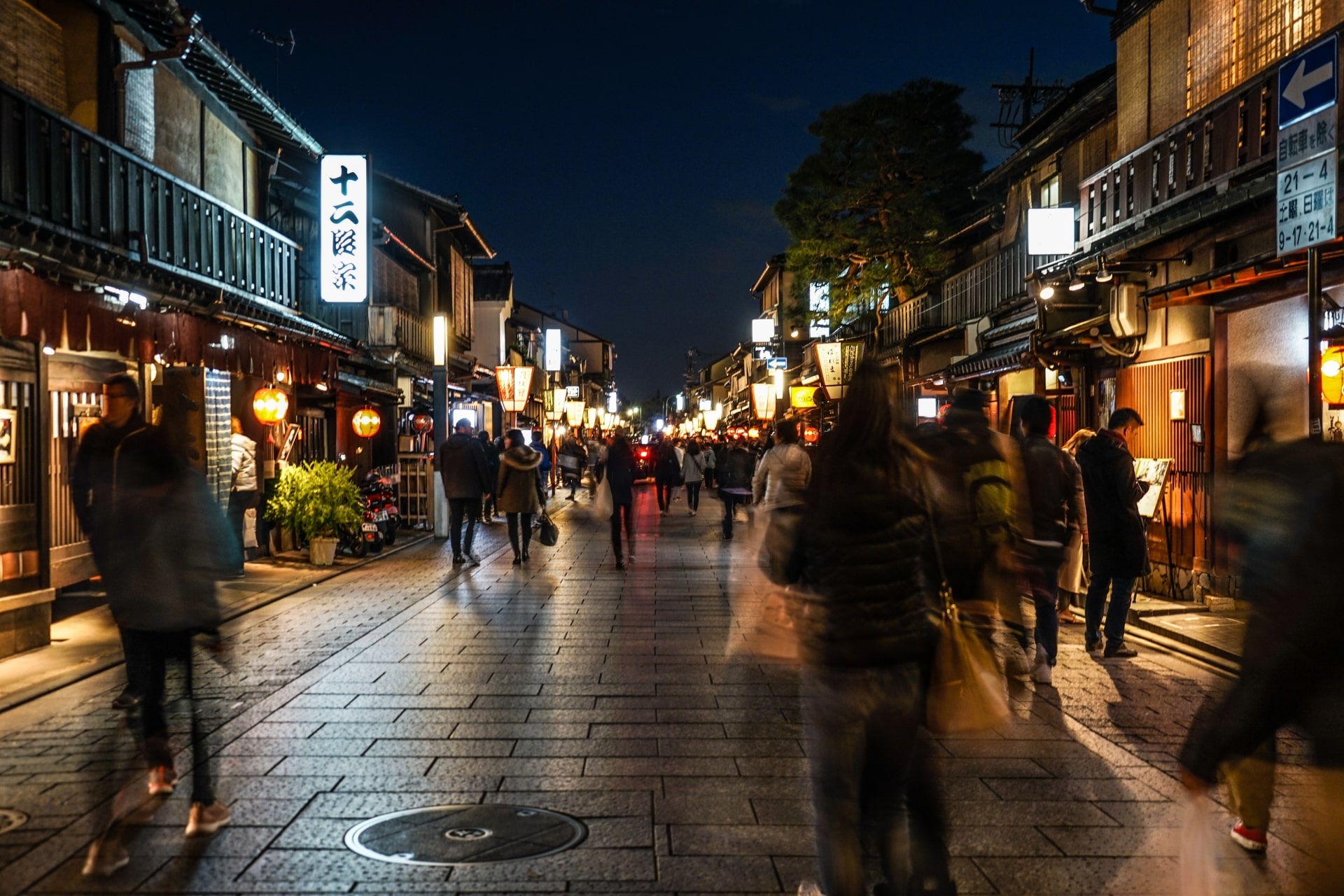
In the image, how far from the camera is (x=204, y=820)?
5.64m

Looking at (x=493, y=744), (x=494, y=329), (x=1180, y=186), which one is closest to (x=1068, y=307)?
(x=1180, y=186)

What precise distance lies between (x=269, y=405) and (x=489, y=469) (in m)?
6.49

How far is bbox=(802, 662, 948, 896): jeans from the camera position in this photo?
3982mm

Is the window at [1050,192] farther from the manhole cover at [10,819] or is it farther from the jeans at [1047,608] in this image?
the manhole cover at [10,819]

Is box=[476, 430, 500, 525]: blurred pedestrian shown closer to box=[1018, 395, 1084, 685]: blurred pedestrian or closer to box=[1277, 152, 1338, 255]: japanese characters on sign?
box=[1018, 395, 1084, 685]: blurred pedestrian

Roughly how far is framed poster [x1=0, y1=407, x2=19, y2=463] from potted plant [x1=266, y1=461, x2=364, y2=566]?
7157 mm

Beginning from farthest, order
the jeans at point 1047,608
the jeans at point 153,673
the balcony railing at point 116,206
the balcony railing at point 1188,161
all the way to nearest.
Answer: the balcony railing at point 1188,161 < the balcony railing at point 116,206 < the jeans at point 1047,608 < the jeans at point 153,673

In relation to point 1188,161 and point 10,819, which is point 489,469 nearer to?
point 1188,161

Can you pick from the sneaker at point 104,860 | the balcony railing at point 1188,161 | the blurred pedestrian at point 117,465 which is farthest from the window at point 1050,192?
the sneaker at point 104,860

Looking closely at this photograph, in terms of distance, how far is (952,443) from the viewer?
5879 millimetres

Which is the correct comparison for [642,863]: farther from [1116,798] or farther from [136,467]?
[136,467]

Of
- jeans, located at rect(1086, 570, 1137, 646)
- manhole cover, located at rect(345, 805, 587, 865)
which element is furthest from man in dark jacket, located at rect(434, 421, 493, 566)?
manhole cover, located at rect(345, 805, 587, 865)

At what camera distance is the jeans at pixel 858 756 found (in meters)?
3.98

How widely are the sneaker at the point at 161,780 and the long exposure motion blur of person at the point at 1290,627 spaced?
5.04m
